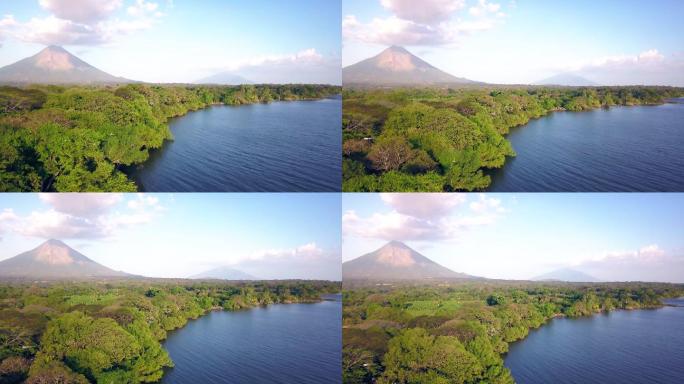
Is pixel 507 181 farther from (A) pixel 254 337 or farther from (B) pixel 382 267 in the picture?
(A) pixel 254 337

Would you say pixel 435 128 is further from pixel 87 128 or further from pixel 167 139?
pixel 87 128

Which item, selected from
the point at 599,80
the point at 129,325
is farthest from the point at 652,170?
the point at 129,325

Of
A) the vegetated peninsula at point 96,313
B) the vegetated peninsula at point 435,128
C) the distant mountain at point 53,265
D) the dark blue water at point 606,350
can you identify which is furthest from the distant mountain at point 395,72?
the distant mountain at point 53,265

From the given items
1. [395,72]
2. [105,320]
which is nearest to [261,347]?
[105,320]

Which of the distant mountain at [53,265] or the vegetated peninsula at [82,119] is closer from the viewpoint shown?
the vegetated peninsula at [82,119]

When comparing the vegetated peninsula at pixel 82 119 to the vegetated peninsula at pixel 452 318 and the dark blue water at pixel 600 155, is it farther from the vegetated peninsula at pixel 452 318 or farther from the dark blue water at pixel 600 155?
the vegetated peninsula at pixel 452 318

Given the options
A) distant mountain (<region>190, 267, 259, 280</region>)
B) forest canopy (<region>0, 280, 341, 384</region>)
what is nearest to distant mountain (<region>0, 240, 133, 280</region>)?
forest canopy (<region>0, 280, 341, 384</region>)

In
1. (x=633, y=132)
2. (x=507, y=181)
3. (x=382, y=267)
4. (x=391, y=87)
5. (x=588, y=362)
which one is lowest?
(x=588, y=362)
